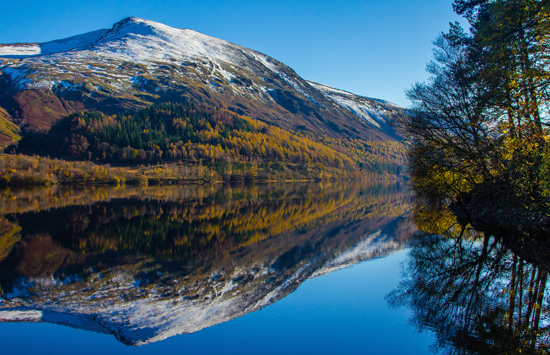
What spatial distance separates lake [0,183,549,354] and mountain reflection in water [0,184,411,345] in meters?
0.08

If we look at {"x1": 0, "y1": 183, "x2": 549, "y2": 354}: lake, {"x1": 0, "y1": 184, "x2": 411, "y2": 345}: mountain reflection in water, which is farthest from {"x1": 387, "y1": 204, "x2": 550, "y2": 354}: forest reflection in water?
{"x1": 0, "y1": 184, "x2": 411, "y2": 345}: mountain reflection in water

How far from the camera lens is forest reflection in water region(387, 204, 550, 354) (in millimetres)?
8914

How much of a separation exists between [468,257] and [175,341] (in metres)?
13.1

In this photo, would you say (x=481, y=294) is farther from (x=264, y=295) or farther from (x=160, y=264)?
(x=160, y=264)

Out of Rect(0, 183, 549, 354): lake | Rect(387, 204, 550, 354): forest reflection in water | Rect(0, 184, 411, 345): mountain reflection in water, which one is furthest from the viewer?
Rect(0, 184, 411, 345): mountain reflection in water

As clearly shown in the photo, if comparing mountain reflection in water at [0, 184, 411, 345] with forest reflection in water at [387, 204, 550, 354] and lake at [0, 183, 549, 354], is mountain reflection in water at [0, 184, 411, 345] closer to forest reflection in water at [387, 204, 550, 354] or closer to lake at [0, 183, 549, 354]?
lake at [0, 183, 549, 354]

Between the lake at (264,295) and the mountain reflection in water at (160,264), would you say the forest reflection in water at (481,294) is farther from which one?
the mountain reflection in water at (160,264)

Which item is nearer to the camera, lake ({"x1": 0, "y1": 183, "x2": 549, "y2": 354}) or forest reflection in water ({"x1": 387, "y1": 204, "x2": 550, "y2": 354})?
forest reflection in water ({"x1": 387, "y1": 204, "x2": 550, "y2": 354})

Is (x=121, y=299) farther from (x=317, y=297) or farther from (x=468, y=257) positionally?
(x=468, y=257)

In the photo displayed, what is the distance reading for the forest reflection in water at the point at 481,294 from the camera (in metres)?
8.91

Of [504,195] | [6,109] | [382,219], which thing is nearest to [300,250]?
[504,195]

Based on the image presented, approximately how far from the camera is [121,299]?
13242 millimetres

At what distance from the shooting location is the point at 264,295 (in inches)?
551

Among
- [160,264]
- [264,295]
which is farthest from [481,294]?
[160,264]
